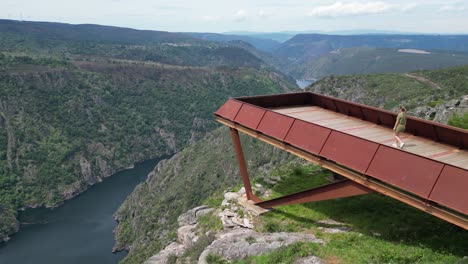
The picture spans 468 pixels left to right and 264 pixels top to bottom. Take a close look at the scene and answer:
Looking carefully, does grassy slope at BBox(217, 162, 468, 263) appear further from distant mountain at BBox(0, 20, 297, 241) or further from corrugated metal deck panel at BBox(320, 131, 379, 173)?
distant mountain at BBox(0, 20, 297, 241)

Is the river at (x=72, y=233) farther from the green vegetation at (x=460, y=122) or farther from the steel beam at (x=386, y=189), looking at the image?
the steel beam at (x=386, y=189)

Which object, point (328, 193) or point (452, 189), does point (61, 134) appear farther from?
point (452, 189)

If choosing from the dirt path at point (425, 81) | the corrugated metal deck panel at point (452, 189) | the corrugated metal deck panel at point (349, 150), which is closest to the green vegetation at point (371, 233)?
the corrugated metal deck panel at point (452, 189)

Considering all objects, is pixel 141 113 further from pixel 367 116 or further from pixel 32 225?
pixel 367 116

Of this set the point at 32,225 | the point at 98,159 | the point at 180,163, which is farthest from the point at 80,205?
the point at 180,163

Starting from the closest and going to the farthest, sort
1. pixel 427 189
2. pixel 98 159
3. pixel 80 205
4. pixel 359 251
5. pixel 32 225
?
pixel 427 189 < pixel 359 251 < pixel 32 225 < pixel 80 205 < pixel 98 159
